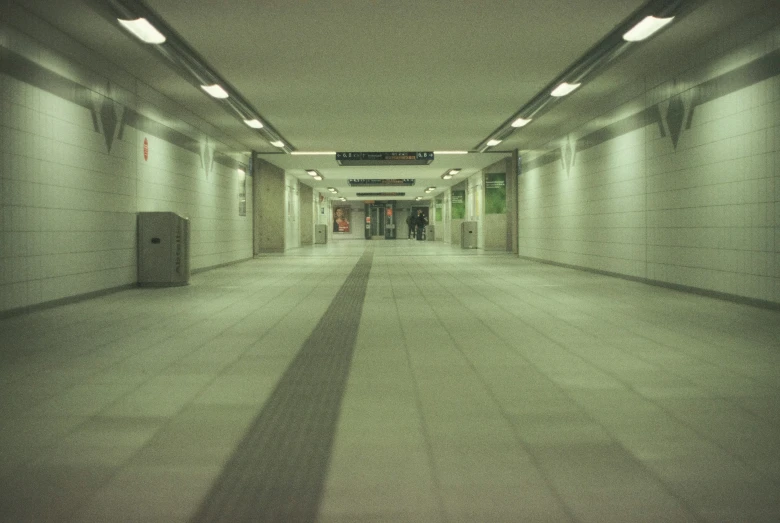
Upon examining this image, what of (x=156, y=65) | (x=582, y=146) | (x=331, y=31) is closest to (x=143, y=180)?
(x=156, y=65)

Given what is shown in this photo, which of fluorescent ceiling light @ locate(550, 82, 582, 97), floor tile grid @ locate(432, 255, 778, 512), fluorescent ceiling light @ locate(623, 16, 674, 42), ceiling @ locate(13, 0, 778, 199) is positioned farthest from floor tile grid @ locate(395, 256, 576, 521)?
fluorescent ceiling light @ locate(550, 82, 582, 97)

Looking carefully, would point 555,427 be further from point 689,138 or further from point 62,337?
point 689,138

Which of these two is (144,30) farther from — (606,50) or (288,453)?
(288,453)

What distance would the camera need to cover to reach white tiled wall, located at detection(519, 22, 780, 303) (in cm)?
737

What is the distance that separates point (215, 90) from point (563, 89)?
5652 millimetres

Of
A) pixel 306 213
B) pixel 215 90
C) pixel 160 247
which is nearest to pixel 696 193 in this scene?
pixel 215 90

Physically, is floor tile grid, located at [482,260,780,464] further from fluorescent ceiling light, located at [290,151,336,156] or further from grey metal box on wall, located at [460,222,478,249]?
grey metal box on wall, located at [460,222,478,249]

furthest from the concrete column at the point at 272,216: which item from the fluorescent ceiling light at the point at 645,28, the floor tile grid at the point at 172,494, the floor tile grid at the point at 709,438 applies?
the floor tile grid at the point at 709,438

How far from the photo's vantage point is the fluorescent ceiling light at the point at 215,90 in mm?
10461

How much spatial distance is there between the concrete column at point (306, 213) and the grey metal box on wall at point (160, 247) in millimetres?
21424

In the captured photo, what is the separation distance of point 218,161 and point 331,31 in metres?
8.92

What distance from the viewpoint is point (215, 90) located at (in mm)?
10727

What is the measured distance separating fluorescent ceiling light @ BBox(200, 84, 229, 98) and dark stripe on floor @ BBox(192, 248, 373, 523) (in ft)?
22.7

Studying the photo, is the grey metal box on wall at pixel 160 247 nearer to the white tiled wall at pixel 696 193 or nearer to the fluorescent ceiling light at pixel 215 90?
the fluorescent ceiling light at pixel 215 90
